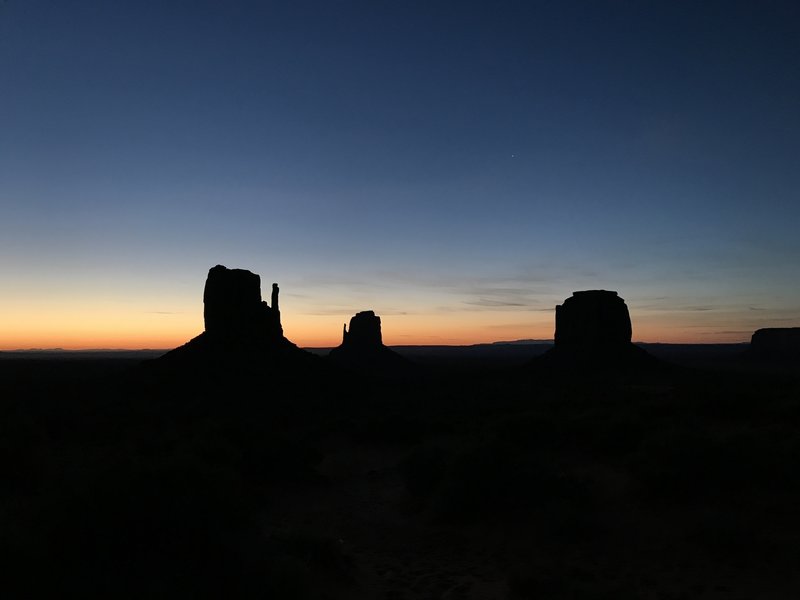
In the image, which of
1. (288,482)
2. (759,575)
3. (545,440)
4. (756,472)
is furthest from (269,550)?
(545,440)

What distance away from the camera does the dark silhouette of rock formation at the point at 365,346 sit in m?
101

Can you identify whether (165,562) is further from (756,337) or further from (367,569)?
(756,337)

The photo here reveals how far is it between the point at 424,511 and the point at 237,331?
4088cm

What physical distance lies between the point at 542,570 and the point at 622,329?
75454 millimetres

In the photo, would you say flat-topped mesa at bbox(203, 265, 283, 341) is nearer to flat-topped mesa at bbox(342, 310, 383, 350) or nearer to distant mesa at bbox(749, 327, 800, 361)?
flat-topped mesa at bbox(342, 310, 383, 350)

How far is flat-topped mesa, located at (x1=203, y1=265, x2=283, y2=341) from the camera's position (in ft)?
161

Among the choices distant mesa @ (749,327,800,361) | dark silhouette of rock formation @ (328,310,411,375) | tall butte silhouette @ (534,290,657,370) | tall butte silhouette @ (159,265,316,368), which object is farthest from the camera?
distant mesa @ (749,327,800,361)

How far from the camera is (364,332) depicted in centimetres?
10931

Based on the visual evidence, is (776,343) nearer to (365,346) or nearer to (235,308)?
(365,346)

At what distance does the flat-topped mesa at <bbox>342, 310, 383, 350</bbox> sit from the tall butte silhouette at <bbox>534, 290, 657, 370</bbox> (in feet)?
137

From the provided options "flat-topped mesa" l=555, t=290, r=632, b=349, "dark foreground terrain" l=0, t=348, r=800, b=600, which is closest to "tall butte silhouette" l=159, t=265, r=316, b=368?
"dark foreground terrain" l=0, t=348, r=800, b=600

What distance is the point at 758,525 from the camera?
Result: 8977mm

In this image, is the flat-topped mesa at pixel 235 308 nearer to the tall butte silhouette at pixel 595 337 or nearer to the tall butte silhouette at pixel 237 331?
the tall butte silhouette at pixel 237 331

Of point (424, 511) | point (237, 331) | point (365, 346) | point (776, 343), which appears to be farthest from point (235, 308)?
point (776, 343)
